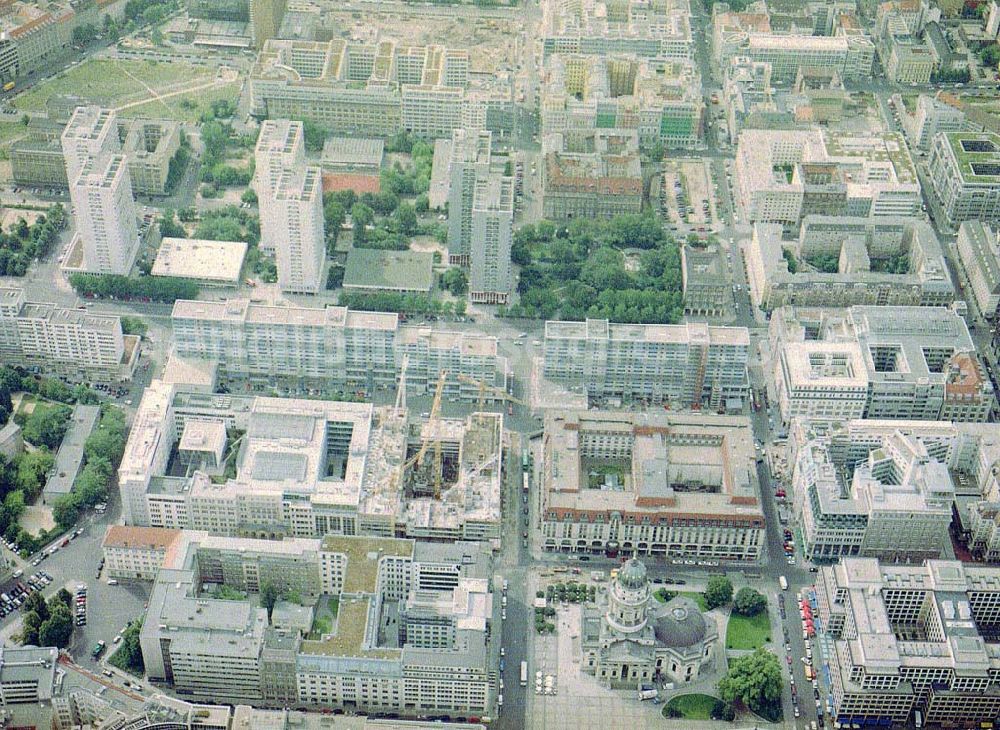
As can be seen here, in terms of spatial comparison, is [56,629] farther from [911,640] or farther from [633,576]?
[911,640]

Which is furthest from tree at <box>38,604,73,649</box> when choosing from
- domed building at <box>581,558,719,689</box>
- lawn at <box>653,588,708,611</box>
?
lawn at <box>653,588,708,611</box>

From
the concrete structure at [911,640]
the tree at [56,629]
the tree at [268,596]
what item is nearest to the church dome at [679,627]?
the concrete structure at [911,640]

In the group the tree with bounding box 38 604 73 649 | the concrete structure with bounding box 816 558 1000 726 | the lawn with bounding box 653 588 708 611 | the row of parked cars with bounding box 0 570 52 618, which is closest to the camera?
the concrete structure with bounding box 816 558 1000 726

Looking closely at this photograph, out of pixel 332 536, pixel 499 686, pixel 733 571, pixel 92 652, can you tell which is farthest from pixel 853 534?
pixel 92 652

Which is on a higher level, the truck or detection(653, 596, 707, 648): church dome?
detection(653, 596, 707, 648): church dome

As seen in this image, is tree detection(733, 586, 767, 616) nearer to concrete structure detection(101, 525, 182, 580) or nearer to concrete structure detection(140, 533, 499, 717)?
concrete structure detection(140, 533, 499, 717)

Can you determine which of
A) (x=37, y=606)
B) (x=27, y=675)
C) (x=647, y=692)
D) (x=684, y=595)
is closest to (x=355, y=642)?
(x=647, y=692)

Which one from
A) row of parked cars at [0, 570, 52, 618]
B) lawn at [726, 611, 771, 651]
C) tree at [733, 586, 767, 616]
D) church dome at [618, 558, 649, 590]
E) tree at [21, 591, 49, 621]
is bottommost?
lawn at [726, 611, 771, 651]
